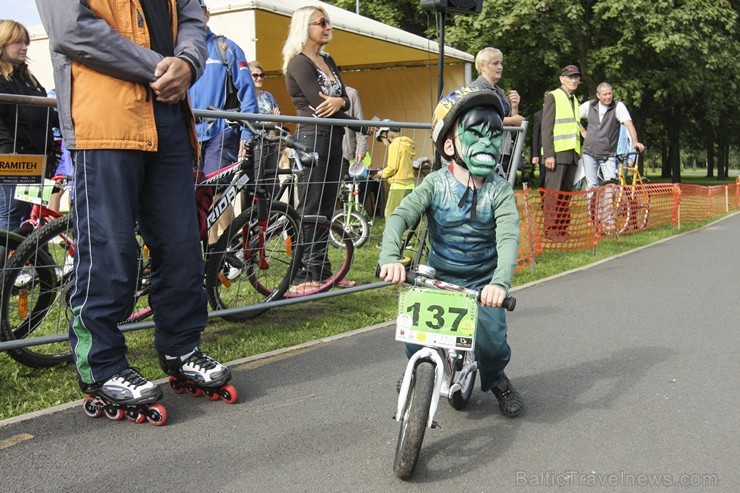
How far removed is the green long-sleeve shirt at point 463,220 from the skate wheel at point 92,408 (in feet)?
5.62

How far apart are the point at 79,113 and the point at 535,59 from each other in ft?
79.6

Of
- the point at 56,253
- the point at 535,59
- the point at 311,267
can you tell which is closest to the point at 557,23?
the point at 535,59

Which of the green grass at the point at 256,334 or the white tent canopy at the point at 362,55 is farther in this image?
the white tent canopy at the point at 362,55

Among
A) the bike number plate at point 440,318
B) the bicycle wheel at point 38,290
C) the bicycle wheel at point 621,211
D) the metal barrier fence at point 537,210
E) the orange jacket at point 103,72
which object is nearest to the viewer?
the bike number plate at point 440,318

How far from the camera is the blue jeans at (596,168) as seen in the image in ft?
38.7

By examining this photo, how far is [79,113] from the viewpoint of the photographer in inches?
137

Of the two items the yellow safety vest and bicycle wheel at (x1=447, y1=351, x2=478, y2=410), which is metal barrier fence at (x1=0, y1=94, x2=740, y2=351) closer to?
the yellow safety vest

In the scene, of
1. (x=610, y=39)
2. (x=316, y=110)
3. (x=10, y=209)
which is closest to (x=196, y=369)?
(x=10, y=209)

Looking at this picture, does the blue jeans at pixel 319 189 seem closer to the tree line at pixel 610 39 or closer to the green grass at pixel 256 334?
the green grass at pixel 256 334

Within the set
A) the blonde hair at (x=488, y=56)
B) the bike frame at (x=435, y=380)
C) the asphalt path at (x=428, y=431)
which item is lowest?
the asphalt path at (x=428, y=431)

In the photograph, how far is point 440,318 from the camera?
311 centimetres

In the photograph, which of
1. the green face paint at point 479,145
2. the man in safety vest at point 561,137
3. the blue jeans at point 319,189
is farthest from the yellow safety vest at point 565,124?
the green face paint at point 479,145

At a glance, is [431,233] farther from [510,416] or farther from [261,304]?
[261,304]

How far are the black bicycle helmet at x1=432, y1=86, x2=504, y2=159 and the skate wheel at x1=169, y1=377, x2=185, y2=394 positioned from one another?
1825 mm
